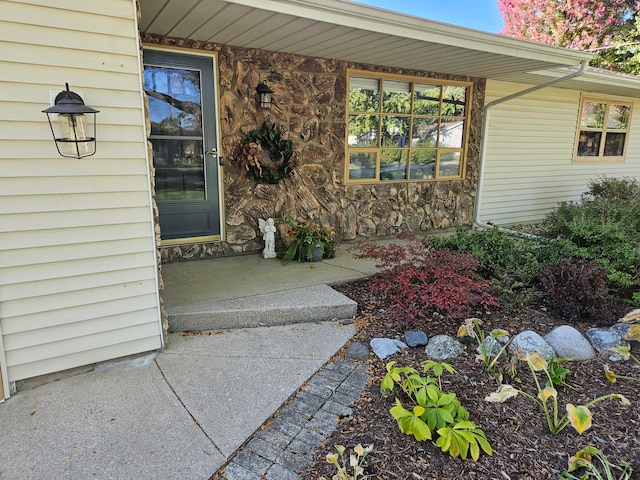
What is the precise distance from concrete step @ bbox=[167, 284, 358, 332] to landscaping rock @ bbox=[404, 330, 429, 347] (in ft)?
1.84

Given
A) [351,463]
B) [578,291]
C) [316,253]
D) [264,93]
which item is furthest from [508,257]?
[264,93]

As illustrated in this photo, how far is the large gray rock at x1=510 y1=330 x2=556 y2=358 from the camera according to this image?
99.9 inches

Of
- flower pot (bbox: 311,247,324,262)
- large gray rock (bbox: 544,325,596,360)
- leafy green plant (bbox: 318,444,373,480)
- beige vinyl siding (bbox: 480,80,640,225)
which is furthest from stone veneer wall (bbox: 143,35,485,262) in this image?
leafy green plant (bbox: 318,444,373,480)

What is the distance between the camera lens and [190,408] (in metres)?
2.15

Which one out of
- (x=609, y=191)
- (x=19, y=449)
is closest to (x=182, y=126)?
(x=19, y=449)

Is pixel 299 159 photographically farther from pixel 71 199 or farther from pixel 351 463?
pixel 351 463

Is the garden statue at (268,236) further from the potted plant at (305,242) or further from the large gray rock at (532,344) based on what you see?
the large gray rock at (532,344)

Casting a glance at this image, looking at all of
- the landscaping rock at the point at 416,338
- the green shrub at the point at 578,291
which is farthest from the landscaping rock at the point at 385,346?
the green shrub at the point at 578,291

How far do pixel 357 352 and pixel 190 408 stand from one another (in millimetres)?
1097

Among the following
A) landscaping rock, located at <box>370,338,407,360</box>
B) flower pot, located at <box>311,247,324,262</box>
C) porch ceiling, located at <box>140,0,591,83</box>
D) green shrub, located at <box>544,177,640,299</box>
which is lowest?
landscaping rock, located at <box>370,338,407,360</box>

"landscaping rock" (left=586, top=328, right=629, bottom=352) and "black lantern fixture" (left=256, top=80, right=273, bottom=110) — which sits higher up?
"black lantern fixture" (left=256, top=80, right=273, bottom=110)

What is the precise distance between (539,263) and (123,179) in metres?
3.59

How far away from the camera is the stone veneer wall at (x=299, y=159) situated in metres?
4.23

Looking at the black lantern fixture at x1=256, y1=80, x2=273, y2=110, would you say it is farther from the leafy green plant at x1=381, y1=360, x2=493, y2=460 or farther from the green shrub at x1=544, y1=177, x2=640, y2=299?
the green shrub at x1=544, y1=177, x2=640, y2=299
